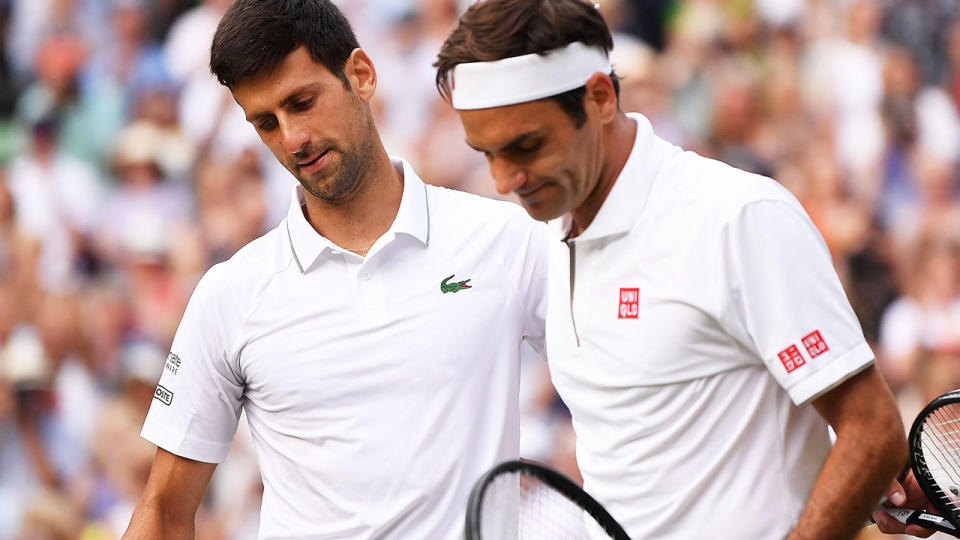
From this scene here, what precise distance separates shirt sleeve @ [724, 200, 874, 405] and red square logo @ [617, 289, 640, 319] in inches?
8.0

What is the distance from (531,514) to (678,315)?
544 millimetres

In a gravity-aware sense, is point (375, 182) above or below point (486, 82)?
below

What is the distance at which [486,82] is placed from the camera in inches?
85.8

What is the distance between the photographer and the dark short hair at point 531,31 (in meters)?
2.20

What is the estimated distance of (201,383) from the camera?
2965 millimetres

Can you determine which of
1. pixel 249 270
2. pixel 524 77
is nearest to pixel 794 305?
pixel 524 77

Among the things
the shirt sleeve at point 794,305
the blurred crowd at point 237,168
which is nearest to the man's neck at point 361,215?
the shirt sleeve at point 794,305

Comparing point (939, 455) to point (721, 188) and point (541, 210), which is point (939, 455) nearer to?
point (721, 188)

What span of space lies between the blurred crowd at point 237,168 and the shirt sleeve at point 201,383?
259 centimetres

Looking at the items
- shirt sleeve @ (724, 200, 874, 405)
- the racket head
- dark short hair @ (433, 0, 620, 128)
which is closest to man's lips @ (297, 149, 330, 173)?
dark short hair @ (433, 0, 620, 128)

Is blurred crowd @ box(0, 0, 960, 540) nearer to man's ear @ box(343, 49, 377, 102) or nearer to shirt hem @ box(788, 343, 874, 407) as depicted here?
man's ear @ box(343, 49, 377, 102)

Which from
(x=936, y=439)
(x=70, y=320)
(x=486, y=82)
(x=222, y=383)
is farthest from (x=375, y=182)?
(x=70, y=320)

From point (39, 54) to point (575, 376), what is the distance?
20.3 feet

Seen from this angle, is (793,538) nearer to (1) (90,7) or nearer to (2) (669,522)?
(2) (669,522)
